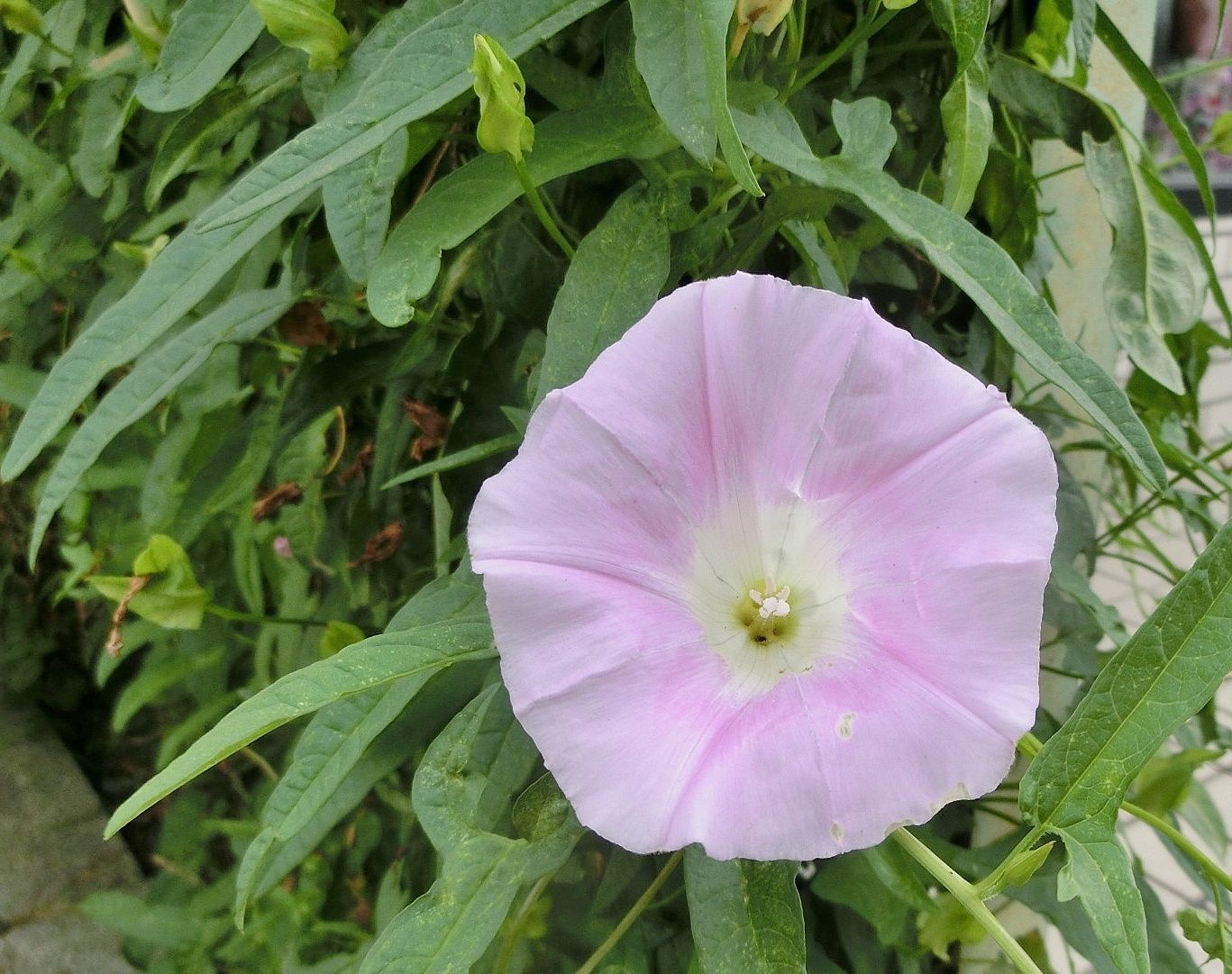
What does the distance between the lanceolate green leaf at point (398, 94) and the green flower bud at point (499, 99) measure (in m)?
0.02

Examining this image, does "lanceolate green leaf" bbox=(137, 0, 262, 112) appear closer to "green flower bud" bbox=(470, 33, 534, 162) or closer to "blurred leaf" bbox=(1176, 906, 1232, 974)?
"green flower bud" bbox=(470, 33, 534, 162)

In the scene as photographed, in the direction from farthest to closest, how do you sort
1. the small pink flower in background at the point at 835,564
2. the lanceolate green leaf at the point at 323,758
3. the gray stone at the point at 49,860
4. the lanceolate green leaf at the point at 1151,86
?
the gray stone at the point at 49,860, the lanceolate green leaf at the point at 1151,86, the lanceolate green leaf at the point at 323,758, the small pink flower in background at the point at 835,564

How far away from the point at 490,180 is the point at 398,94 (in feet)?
0.23

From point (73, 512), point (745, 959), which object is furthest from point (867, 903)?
point (73, 512)

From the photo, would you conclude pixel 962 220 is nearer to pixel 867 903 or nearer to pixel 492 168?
pixel 492 168

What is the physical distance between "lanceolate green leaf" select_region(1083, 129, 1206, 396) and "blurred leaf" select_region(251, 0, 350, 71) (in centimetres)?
45

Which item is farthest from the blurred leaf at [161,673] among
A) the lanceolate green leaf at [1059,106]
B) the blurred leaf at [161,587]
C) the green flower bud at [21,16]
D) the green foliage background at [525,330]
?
the lanceolate green leaf at [1059,106]

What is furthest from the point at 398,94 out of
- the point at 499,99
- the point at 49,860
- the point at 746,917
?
the point at 49,860

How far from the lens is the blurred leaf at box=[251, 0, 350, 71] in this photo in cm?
53

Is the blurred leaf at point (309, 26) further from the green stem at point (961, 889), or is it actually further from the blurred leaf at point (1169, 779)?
the blurred leaf at point (1169, 779)

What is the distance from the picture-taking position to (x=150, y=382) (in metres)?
0.63

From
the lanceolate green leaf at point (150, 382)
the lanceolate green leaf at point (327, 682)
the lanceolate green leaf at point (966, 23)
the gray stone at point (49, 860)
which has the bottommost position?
the gray stone at point (49, 860)

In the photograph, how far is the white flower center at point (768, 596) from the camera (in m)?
0.44

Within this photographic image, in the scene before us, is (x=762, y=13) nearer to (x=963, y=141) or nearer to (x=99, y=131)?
(x=963, y=141)
